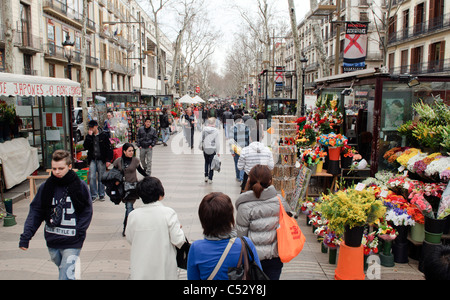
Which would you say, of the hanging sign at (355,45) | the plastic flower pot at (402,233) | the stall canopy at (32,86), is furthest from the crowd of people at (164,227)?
the hanging sign at (355,45)

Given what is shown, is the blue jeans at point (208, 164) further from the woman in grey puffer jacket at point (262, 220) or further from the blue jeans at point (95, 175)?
the woman in grey puffer jacket at point (262, 220)

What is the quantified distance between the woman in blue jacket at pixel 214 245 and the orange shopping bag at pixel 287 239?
0.76 meters

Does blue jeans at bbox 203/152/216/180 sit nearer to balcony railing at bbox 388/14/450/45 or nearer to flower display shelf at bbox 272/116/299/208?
flower display shelf at bbox 272/116/299/208

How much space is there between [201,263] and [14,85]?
21.8 feet

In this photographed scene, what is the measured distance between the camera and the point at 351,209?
4.07 meters

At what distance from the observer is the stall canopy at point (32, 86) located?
704 cm

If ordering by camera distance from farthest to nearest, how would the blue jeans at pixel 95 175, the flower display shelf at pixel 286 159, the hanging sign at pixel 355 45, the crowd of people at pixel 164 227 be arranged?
the hanging sign at pixel 355 45 → the flower display shelf at pixel 286 159 → the blue jeans at pixel 95 175 → the crowd of people at pixel 164 227

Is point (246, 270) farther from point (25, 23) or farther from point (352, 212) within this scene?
point (25, 23)

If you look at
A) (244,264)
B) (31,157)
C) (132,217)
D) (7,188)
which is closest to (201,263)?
(244,264)

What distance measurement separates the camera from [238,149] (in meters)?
9.23

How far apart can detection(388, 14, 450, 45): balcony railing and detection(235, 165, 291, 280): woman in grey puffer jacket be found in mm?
28990

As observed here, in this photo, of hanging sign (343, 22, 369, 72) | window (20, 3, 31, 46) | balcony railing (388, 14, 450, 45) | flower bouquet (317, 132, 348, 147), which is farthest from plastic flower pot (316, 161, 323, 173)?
balcony railing (388, 14, 450, 45)

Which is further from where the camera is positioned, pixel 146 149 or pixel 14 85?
pixel 146 149

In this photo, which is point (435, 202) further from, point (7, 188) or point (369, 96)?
point (7, 188)
